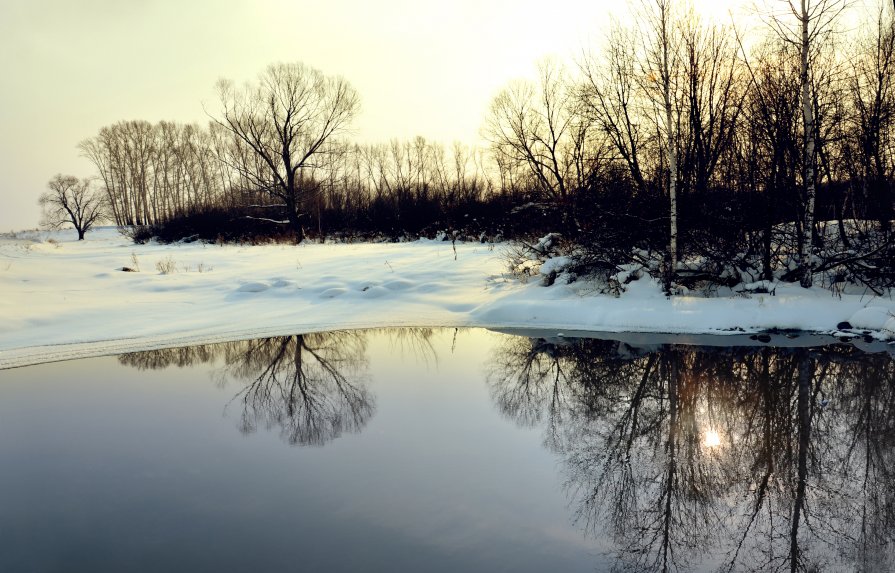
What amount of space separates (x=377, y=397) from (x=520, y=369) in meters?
2.40

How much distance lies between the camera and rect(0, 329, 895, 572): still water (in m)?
3.81

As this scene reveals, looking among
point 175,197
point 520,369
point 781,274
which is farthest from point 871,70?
point 175,197

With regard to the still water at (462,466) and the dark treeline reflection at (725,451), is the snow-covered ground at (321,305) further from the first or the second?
the dark treeline reflection at (725,451)

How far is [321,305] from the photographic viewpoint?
14117mm

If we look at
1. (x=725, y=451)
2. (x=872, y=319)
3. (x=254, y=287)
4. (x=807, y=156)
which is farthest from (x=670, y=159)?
(x=254, y=287)

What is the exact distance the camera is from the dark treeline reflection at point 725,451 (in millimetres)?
3795

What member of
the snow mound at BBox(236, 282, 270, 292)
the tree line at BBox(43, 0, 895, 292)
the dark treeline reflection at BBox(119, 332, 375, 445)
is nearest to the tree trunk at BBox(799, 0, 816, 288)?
the tree line at BBox(43, 0, 895, 292)

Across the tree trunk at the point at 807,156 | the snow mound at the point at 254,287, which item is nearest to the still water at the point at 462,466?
the tree trunk at the point at 807,156

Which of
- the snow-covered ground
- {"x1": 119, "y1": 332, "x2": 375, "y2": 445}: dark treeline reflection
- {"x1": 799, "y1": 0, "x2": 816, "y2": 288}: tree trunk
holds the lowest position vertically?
{"x1": 119, "y1": 332, "x2": 375, "y2": 445}: dark treeline reflection

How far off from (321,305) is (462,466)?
9.67m

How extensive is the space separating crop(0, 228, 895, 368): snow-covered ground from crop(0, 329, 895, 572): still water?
2.04m

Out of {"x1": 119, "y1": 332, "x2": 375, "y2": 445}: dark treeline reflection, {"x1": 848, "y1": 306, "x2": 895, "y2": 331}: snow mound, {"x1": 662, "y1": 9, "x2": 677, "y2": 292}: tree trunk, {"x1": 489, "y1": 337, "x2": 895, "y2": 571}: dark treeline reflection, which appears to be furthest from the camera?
{"x1": 662, "y1": 9, "x2": 677, "y2": 292}: tree trunk

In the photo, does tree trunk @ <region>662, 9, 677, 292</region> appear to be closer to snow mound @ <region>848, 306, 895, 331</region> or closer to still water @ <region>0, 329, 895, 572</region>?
snow mound @ <region>848, 306, 895, 331</region>

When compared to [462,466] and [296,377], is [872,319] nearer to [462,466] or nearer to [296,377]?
[462,466]
